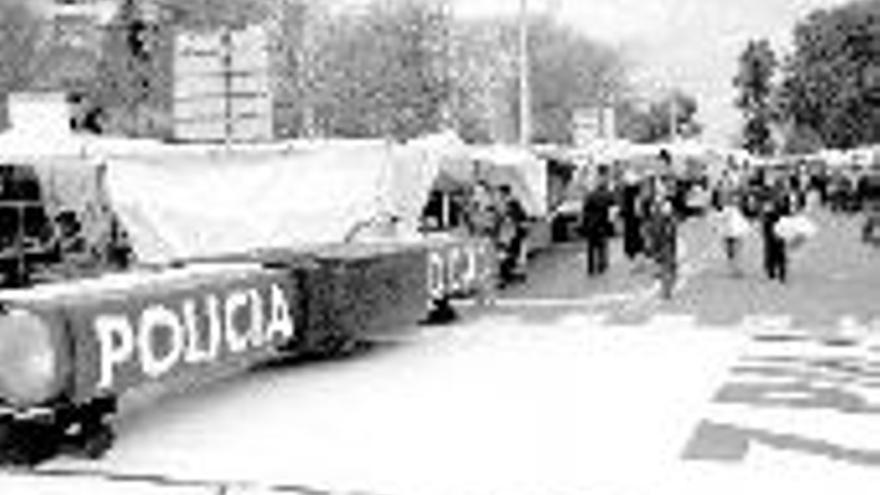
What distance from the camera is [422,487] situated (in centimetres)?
1012

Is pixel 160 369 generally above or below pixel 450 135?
below

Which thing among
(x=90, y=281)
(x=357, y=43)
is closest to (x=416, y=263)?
(x=90, y=281)

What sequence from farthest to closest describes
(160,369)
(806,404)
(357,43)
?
(357,43)
(806,404)
(160,369)

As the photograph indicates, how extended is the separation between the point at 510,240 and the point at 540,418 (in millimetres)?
15071

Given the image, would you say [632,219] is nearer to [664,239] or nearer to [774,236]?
[774,236]

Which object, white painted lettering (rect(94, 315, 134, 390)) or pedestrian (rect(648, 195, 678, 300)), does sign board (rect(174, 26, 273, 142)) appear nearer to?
white painted lettering (rect(94, 315, 134, 390))

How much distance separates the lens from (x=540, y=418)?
41.6 feet

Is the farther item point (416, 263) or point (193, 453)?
point (416, 263)

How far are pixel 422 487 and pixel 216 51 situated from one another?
8.34m

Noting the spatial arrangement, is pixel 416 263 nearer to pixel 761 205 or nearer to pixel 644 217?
pixel 644 217

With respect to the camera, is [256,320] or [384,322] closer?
[256,320]

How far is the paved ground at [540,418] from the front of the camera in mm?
10367

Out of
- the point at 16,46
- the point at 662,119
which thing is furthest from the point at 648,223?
the point at 662,119

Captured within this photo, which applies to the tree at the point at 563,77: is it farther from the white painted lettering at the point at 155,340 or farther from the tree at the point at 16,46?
the white painted lettering at the point at 155,340
